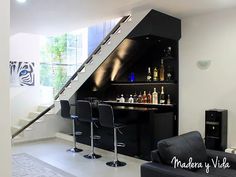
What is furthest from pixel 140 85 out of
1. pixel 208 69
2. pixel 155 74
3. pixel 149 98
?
pixel 208 69

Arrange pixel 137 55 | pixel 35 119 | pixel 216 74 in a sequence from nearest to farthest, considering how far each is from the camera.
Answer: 1. pixel 216 74
2. pixel 137 55
3. pixel 35 119

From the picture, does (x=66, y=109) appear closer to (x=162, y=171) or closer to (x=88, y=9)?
(x=88, y=9)

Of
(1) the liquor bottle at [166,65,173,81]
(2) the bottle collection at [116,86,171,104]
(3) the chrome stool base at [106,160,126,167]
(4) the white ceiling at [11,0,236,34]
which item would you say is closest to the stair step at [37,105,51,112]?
(2) the bottle collection at [116,86,171,104]

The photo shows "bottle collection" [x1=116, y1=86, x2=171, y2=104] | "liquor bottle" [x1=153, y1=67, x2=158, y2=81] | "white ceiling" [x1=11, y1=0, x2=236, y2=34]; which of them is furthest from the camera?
"liquor bottle" [x1=153, y1=67, x2=158, y2=81]

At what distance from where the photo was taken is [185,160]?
2.68 metres

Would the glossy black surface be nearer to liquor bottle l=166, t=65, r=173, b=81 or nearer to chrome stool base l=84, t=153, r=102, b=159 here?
liquor bottle l=166, t=65, r=173, b=81

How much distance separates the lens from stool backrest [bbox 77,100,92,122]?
4977 millimetres

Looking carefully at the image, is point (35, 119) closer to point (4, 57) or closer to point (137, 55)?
point (137, 55)

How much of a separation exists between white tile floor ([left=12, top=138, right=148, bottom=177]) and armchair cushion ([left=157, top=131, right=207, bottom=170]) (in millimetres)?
1318

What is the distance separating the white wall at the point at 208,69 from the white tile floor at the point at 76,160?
4.95 ft

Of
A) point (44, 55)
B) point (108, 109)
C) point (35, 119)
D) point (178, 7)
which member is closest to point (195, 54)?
point (178, 7)

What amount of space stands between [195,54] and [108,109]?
6.79 feet

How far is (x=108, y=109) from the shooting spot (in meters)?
4.37

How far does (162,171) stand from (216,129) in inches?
88.1
